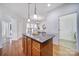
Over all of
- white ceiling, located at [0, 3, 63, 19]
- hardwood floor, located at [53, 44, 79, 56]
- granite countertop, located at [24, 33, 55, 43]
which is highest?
white ceiling, located at [0, 3, 63, 19]

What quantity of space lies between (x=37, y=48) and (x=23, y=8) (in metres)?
0.73

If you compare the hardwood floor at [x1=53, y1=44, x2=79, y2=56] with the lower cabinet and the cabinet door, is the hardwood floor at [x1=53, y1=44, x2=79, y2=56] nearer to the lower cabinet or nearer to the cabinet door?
the lower cabinet

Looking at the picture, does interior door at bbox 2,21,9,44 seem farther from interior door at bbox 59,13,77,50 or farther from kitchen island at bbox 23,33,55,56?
interior door at bbox 59,13,77,50

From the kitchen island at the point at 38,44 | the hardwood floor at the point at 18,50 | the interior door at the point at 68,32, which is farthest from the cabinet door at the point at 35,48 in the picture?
the interior door at the point at 68,32

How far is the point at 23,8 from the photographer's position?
7.80 feet

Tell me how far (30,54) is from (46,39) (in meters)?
0.39

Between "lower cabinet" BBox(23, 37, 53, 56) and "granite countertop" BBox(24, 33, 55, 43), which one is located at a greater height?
"granite countertop" BBox(24, 33, 55, 43)

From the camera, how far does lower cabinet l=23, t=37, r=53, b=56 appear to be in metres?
2.35

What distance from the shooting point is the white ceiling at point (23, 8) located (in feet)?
7.72

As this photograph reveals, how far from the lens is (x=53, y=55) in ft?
7.91

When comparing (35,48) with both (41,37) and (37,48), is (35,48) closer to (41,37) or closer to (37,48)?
(37,48)

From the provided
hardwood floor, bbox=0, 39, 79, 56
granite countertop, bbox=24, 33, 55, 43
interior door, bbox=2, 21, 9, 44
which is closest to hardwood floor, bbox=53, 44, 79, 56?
hardwood floor, bbox=0, 39, 79, 56

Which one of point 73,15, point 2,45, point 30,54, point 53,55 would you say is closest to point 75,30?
point 73,15

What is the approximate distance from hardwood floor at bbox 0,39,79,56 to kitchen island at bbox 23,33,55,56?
0.07m
